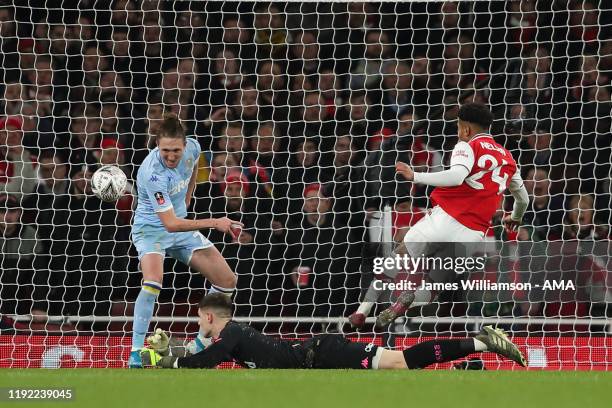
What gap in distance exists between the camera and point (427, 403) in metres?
5.76

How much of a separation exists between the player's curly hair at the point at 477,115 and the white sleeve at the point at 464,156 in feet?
0.80

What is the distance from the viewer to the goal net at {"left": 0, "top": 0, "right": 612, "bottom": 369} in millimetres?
10109

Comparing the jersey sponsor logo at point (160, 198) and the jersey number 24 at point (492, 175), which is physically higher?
the jersey number 24 at point (492, 175)

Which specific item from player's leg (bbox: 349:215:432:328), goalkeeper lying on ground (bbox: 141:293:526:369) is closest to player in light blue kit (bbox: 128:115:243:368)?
goalkeeper lying on ground (bbox: 141:293:526:369)

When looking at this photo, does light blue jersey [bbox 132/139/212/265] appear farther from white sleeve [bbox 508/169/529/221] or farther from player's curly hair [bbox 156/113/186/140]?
white sleeve [bbox 508/169/529/221]

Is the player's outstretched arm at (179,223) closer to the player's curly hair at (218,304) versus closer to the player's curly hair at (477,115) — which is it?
the player's curly hair at (218,304)

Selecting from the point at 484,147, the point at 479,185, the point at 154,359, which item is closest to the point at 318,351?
the point at 154,359

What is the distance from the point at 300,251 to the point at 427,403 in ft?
16.1

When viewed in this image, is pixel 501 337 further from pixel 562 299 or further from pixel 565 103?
pixel 565 103

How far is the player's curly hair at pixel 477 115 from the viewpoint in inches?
336

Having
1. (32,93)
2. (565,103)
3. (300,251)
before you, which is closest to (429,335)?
(300,251)

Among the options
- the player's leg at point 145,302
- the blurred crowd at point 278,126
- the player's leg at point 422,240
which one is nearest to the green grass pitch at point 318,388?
the player's leg at point 145,302

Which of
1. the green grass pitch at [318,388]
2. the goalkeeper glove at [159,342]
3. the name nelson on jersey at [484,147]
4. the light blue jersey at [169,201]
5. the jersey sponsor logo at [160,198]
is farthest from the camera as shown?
the name nelson on jersey at [484,147]

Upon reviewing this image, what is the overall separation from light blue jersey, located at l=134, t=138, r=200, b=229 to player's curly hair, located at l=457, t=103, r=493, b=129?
191 cm
